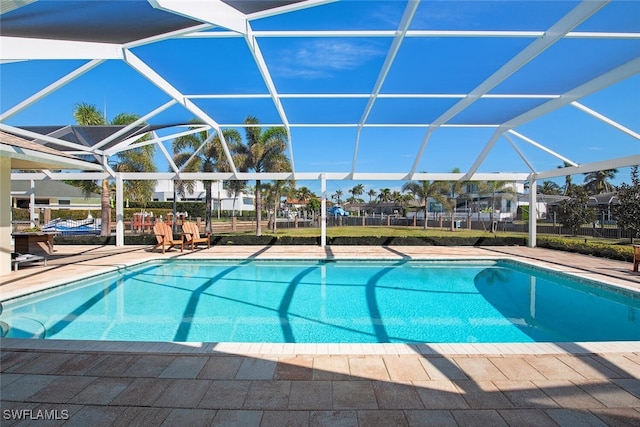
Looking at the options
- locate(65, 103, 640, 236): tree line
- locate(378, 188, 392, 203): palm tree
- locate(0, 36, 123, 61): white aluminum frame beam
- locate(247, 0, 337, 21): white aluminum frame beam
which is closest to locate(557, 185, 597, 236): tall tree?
locate(65, 103, 640, 236): tree line

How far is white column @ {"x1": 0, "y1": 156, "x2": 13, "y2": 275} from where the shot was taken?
28.3 ft

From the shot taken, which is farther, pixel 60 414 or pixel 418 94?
pixel 418 94

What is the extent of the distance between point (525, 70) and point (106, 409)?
8783 mm

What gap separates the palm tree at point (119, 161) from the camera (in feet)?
56.6

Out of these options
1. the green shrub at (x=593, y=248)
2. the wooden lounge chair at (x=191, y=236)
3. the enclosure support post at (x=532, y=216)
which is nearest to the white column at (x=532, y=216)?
the enclosure support post at (x=532, y=216)

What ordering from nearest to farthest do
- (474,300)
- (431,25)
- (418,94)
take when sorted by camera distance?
1. (431,25)
2. (474,300)
3. (418,94)

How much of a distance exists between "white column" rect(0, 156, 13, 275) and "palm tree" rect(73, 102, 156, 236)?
841cm

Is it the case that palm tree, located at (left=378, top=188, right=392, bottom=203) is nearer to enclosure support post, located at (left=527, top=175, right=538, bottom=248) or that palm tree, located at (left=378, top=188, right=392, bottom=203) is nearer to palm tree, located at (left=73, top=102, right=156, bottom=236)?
palm tree, located at (left=73, top=102, right=156, bottom=236)

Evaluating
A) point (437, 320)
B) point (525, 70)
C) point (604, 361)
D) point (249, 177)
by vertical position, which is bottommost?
point (437, 320)

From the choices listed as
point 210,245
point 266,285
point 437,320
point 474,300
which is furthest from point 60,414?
point 210,245

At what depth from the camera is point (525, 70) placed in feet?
24.5

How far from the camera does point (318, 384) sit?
130 inches

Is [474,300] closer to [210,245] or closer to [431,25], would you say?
[431,25]

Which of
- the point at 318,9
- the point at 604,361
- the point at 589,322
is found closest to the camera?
the point at 604,361
